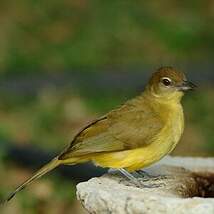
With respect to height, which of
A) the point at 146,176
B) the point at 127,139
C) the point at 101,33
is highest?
the point at 127,139

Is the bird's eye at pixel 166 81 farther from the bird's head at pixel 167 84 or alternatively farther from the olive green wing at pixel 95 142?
the olive green wing at pixel 95 142

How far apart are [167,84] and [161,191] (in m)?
1.01

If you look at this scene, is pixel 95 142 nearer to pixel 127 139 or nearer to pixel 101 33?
pixel 127 139

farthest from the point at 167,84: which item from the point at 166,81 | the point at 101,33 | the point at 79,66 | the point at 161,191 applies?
the point at 101,33

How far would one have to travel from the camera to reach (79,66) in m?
14.5

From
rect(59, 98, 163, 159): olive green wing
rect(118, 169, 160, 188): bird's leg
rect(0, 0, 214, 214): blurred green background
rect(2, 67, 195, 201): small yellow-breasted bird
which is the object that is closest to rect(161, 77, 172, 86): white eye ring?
rect(2, 67, 195, 201): small yellow-breasted bird

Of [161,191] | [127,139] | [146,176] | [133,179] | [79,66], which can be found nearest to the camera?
[161,191]

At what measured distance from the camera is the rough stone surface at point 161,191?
17.8ft

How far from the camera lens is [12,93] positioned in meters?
13.0

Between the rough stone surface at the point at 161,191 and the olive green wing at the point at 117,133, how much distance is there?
18 centimetres

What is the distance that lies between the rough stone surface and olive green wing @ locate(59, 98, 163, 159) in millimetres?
185

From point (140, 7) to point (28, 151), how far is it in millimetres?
7020

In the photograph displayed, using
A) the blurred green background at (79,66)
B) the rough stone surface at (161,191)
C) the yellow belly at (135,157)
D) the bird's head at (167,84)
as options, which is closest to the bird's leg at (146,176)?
the rough stone surface at (161,191)

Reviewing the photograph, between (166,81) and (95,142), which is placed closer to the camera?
(95,142)
